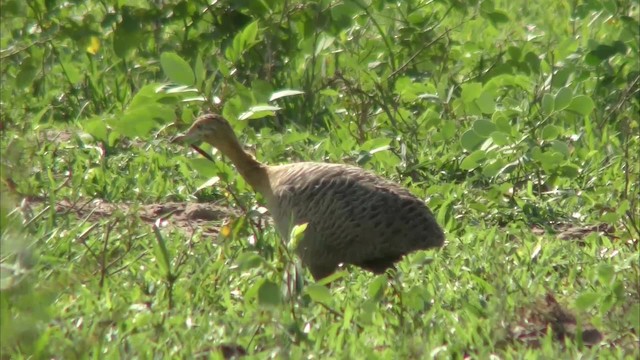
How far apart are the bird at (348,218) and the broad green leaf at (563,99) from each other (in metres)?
1.43

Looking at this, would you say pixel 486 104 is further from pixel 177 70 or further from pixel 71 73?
pixel 71 73

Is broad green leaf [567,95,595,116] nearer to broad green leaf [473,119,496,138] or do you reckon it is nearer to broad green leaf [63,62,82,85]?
broad green leaf [473,119,496,138]

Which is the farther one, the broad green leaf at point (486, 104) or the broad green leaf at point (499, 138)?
the broad green leaf at point (486, 104)

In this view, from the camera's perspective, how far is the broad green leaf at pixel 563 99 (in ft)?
22.9

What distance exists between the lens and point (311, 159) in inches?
300

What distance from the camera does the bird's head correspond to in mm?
6379

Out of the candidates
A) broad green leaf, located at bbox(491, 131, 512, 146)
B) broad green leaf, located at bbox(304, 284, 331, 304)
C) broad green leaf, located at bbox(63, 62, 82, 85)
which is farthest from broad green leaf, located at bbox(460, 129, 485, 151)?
broad green leaf, located at bbox(63, 62, 82, 85)

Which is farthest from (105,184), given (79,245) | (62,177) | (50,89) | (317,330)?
(317,330)

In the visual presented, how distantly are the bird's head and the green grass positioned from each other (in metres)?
0.10

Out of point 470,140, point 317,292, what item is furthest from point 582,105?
point 317,292

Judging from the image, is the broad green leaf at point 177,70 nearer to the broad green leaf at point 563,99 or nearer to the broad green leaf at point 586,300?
the broad green leaf at point 563,99

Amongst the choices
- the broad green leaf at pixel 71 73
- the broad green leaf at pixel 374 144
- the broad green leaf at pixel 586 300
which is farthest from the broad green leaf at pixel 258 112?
the broad green leaf at pixel 71 73

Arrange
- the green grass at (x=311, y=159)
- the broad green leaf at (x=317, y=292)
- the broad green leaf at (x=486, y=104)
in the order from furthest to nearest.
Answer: the broad green leaf at (x=486, y=104) < the green grass at (x=311, y=159) < the broad green leaf at (x=317, y=292)

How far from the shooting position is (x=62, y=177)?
7.36m
